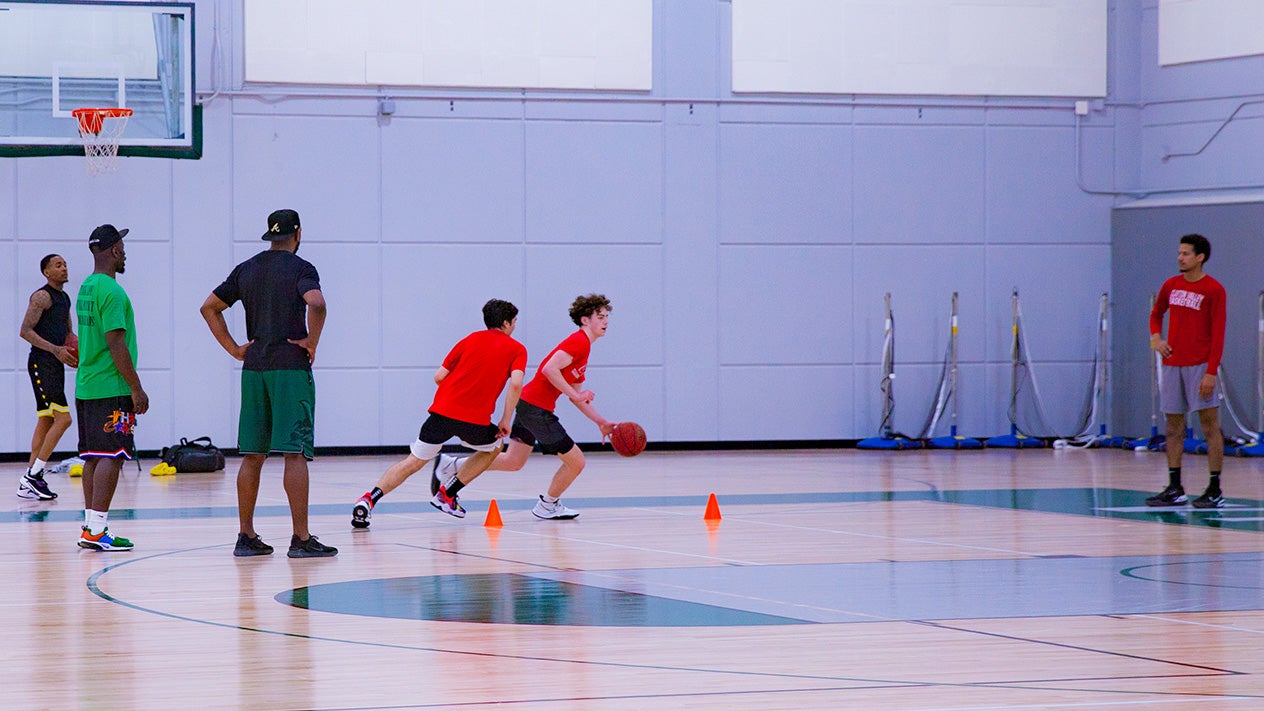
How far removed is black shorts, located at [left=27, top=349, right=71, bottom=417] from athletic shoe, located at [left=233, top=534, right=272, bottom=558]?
15.3 ft

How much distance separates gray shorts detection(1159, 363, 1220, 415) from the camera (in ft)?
36.2

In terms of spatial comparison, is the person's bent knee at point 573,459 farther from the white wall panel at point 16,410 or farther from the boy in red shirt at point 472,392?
the white wall panel at point 16,410

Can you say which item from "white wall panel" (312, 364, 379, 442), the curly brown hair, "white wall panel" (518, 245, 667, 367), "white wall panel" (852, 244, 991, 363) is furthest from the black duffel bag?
"white wall panel" (852, 244, 991, 363)

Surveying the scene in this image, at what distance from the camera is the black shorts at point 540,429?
33.9ft

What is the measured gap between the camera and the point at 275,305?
812cm

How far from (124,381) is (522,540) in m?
2.42

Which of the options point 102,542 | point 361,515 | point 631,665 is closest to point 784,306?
point 361,515

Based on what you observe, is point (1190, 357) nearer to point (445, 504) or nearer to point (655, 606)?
point (445, 504)

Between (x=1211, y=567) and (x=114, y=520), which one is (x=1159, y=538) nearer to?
(x=1211, y=567)

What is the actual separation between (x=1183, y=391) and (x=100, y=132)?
400 inches

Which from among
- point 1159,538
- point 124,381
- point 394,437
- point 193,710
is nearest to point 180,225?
point 394,437

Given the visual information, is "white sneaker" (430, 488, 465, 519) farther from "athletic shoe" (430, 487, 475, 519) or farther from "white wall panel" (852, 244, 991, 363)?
"white wall panel" (852, 244, 991, 363)

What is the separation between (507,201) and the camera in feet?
57.1

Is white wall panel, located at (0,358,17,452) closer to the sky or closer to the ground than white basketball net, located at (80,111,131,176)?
closer to the ground
